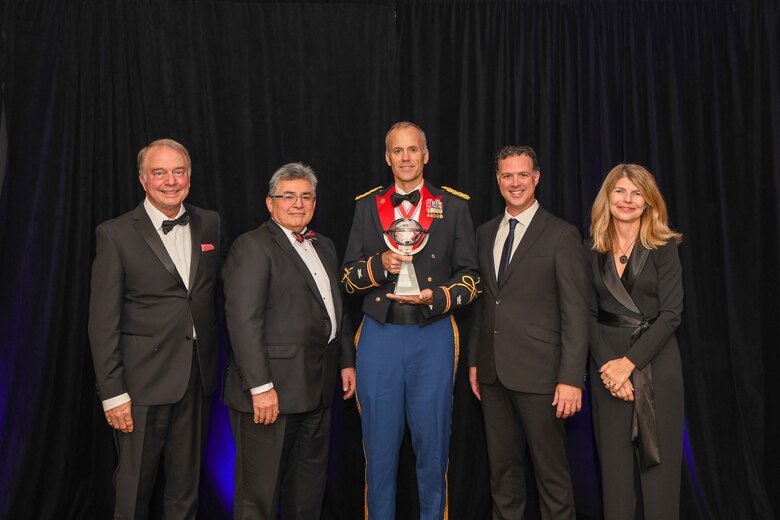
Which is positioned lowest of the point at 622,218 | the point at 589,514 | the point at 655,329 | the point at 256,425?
the point at 589,514

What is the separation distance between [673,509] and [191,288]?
2468mm

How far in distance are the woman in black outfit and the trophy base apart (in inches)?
34.4

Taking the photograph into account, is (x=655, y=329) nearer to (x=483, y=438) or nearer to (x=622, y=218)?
(x=622, y=218)

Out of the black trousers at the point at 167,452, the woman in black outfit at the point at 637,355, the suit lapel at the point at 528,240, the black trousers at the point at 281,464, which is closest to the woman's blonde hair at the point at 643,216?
the woman in black outfit at the point at 637,355

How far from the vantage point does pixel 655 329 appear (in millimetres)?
2836

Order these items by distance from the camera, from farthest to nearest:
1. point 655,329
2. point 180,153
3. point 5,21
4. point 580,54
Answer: point 580,54, point 5,21, point 180,153, point 655,329

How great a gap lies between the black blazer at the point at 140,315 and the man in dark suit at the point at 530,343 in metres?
1.47

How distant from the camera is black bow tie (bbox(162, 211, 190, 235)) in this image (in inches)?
117

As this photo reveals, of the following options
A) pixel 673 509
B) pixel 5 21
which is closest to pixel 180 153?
pixel 5 21

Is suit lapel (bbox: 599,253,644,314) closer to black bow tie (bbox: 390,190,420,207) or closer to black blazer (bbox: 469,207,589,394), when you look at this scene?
black blazer (bbox: 469,207,589,394)

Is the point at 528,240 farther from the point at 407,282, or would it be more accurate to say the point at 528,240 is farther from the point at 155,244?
the point at 155,244

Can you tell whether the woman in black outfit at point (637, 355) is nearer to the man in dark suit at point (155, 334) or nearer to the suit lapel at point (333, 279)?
the suit lapel at point (333, 279)

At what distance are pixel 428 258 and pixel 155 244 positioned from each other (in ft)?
4.34

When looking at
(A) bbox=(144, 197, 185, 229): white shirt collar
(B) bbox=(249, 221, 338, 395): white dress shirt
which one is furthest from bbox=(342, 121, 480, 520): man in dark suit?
(A) bbox=(144, 197, 185, 229): white shirt collar
